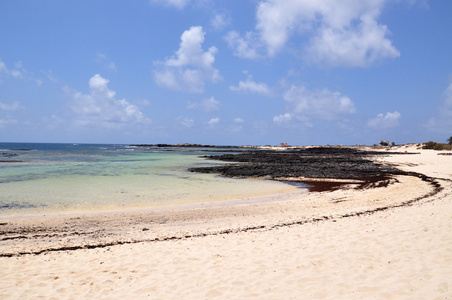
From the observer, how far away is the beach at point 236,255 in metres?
5.29

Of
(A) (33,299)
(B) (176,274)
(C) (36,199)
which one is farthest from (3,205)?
(B) (176,274)

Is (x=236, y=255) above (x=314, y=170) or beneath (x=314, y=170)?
beneath

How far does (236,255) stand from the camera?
6961 millimetres

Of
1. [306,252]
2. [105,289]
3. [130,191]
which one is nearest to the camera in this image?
[105,289]

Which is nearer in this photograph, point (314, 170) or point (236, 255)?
point (236, 255)

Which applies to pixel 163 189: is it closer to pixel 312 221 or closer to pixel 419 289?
pixel 312 221

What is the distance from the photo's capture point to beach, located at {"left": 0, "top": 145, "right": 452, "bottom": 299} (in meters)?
5.29

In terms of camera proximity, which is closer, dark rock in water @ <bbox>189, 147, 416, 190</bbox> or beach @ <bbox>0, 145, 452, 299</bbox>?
beach @ <bbox>0, 145, 452, 299</bbox>

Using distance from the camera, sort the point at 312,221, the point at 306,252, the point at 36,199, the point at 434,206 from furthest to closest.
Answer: the point at 36,199 < the point at 434,206 < the point at 312,221 < the point at 306,252

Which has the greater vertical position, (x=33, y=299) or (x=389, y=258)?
(x=389, y=258)

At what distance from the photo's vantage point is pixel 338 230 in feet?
28.3

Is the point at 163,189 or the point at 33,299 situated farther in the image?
the point at 163,189

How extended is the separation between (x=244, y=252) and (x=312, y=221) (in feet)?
12.8

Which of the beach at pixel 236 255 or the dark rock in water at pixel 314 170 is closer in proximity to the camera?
the beach at pixel 236 255
